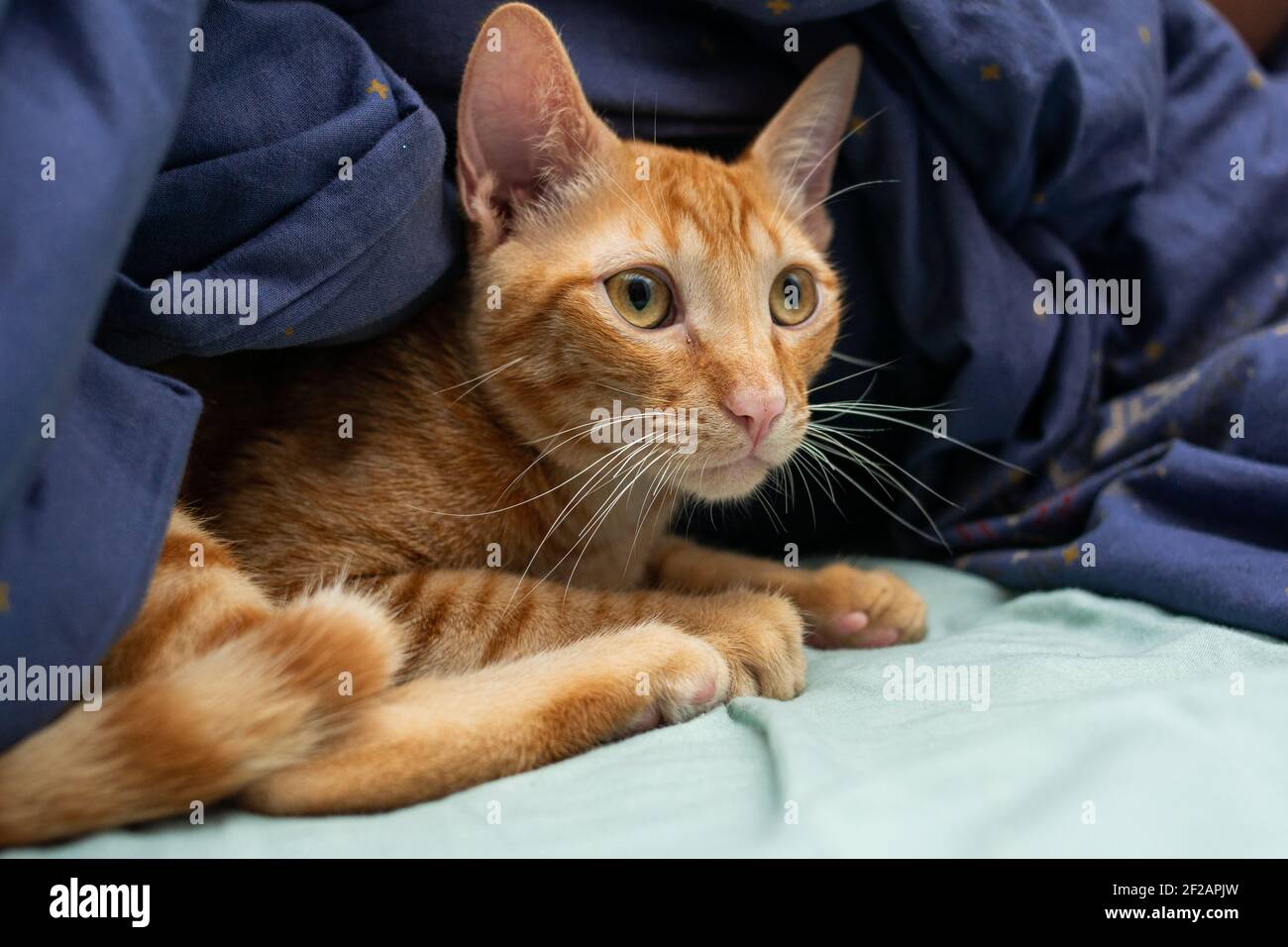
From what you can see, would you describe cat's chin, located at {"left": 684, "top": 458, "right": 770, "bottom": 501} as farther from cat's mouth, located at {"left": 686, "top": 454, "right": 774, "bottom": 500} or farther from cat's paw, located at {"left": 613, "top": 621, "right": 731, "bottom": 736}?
cat's paw, located at {"left": 613, "top": 621, "right": 731, "bottom": 736}

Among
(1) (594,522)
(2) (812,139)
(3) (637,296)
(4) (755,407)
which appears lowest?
(1) (594,522)

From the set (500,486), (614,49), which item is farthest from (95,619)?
(614,49)

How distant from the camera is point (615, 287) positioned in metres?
1.20

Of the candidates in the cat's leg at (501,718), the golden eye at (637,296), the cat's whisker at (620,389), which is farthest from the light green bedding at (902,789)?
the golden eye at (637,296)

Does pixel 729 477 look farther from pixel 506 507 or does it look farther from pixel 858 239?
pixel 858 239

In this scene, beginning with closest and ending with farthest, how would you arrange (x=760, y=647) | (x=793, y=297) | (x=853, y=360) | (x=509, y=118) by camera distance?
(x=760, y=647), (x=509, y=118), (x=793, y=297), (x=853, y=360)

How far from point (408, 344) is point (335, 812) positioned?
2.11 ft

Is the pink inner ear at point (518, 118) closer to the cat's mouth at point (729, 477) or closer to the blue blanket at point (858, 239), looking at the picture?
the blue blanket at point (858, 239)

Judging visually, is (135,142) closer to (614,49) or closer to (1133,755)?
(614,49)

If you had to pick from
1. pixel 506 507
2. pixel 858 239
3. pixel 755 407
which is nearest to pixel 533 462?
pixel 506 507

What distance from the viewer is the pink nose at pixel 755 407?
1.12 m

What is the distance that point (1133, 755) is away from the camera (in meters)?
0.83

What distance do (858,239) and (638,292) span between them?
0.56 metres

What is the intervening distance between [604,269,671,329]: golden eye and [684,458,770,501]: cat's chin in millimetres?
188
